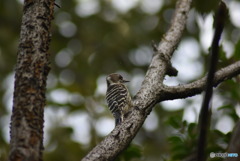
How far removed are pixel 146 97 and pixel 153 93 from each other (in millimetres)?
77

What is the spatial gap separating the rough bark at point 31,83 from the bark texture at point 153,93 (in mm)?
527

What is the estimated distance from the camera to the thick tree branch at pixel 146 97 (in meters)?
2.92

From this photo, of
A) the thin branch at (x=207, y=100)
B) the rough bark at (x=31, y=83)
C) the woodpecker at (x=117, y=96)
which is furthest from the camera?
the woodpecker at (x=117, y=96)

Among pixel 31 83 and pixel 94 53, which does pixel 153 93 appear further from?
pixel 94 53

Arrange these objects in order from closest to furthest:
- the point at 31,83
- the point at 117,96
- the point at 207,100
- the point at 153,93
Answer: the point at 207,100, the point at 31,83, the point at 153,93, the point at 117,96

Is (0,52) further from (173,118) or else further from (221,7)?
(221,7)

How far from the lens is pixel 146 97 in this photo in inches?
143

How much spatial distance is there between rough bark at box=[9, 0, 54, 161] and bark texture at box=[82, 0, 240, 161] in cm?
53

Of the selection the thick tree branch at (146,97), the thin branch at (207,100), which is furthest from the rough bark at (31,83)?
the thin branch at (207,100)

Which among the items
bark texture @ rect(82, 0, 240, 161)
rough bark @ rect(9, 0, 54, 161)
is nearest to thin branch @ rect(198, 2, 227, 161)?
rough bark @ rect(9, 0, 54, 161)

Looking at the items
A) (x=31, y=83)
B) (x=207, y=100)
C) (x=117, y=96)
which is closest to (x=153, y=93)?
(x=31, y=83)

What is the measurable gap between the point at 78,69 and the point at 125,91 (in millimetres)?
3649

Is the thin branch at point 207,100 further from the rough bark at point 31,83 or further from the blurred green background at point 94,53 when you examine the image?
the blurred green background at point 94,53

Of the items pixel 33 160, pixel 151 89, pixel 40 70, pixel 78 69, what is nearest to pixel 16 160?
pixel 33 160
